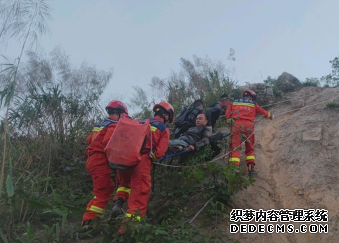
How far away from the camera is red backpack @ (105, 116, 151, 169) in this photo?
4820 mm

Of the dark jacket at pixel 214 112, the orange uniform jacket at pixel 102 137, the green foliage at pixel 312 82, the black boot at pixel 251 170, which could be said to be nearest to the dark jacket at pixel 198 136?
the black boot at pixel 251 170

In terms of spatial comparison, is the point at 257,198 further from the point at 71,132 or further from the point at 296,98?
the point at 296,98

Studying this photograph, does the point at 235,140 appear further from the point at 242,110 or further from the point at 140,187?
the point at 140,187

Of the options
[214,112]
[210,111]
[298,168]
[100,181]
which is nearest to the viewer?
[100,181]

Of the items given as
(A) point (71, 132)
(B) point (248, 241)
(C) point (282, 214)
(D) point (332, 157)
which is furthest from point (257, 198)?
(A) point (71, 132)

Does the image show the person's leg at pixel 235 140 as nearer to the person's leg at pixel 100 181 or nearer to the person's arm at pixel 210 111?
the person's arm at pixel 210 111

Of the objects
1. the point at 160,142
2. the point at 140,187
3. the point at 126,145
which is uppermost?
the point at 160,142

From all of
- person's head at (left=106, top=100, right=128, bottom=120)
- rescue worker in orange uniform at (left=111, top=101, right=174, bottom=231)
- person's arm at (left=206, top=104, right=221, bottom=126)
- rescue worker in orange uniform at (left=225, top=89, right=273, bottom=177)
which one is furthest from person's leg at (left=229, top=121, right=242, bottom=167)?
person's head at (left=106, top=100, right=128, bottom=120)

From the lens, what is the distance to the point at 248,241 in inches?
191

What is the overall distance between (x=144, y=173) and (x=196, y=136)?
204cm

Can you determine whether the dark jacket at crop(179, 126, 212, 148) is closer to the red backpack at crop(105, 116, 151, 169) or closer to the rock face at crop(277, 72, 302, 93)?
the red backpack at crop(105, 116, 151, 169)

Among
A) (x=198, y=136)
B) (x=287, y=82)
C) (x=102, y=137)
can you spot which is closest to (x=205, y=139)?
(x=198, y=136)

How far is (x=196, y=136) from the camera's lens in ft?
22.4

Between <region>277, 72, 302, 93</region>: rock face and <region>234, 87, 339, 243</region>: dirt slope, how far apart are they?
3.06 metres
